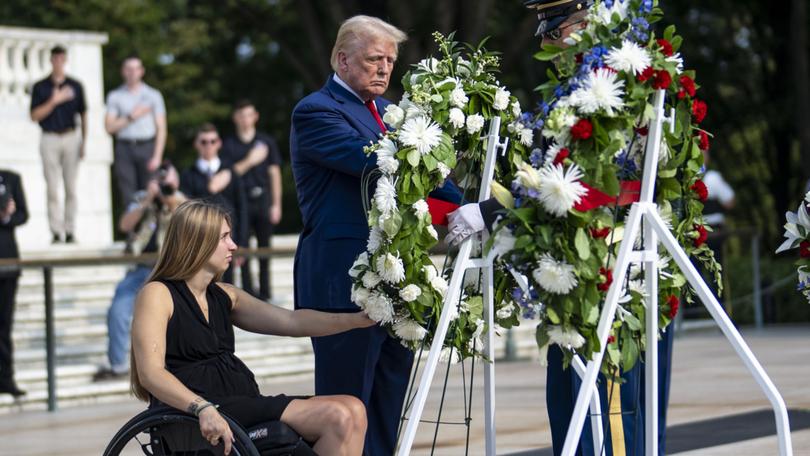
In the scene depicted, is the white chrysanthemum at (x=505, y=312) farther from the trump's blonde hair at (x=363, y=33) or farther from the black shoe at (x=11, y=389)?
the black shoe at (x=11, y=389)

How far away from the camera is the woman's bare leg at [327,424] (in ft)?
16.6

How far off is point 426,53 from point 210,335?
12.0 meters

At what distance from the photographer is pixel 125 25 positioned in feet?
113

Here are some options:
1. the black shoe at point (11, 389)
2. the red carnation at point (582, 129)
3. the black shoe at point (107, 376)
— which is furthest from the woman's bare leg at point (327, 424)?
Answer: the black shoe at point (107, 376)

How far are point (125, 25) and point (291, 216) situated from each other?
247 inches

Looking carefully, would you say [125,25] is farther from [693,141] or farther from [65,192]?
[693,141]

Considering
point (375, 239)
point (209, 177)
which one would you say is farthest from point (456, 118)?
point (209, 177)

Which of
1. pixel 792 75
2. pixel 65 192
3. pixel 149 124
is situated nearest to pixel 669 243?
pixel 149 124

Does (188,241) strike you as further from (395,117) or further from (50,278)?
(50,278)

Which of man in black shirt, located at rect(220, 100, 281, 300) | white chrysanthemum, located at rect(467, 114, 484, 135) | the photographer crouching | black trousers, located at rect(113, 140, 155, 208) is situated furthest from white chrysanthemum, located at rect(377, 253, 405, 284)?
black trousers, located at rect(113, 140, 155, 208)

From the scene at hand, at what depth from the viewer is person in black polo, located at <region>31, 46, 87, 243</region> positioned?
50.3 feet

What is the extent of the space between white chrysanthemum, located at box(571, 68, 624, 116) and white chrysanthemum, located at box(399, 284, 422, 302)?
2.75ft

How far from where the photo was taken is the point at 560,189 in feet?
14.7

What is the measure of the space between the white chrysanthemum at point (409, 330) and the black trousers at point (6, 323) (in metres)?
6.53
